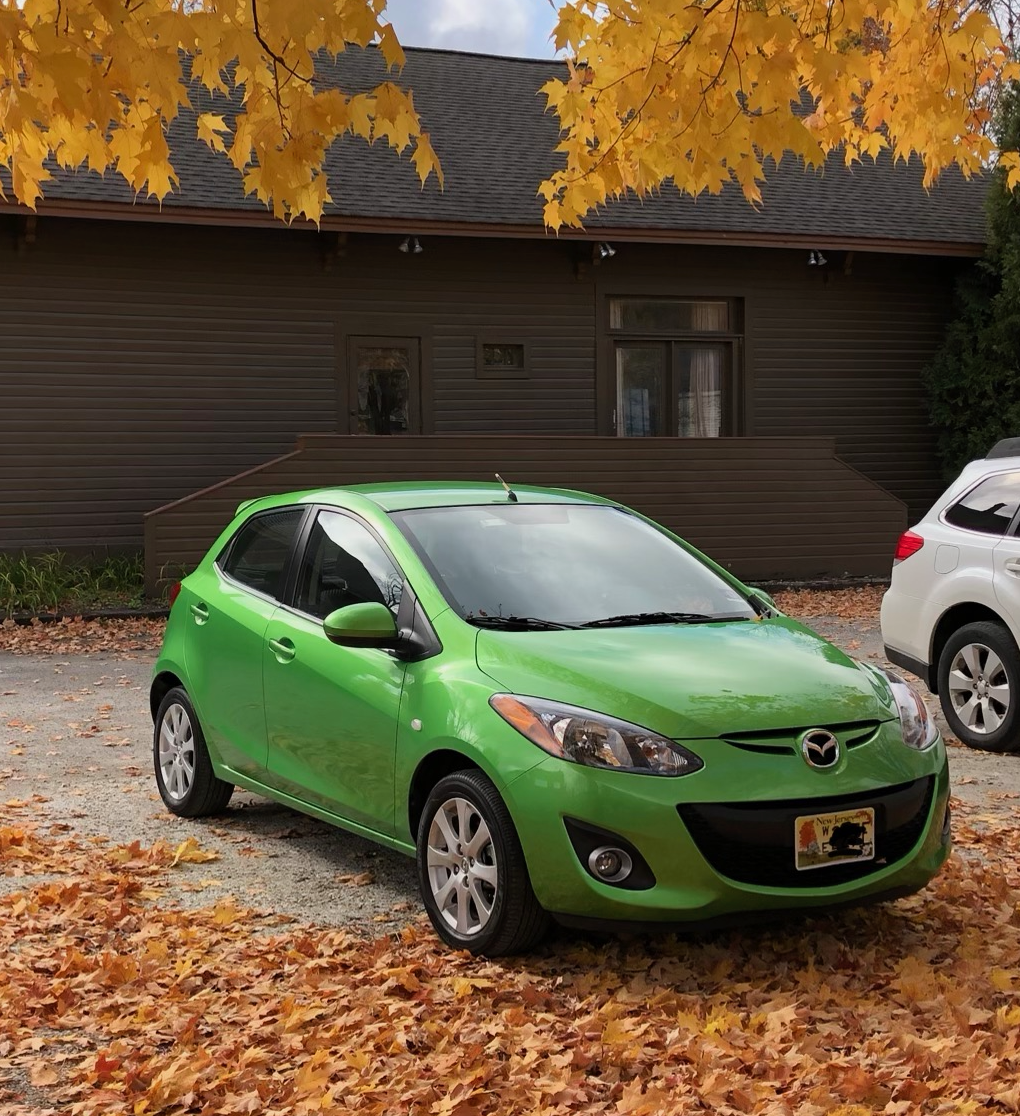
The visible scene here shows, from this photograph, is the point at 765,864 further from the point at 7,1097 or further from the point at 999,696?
the point at 999,696

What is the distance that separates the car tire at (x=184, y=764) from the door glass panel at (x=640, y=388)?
13.2m

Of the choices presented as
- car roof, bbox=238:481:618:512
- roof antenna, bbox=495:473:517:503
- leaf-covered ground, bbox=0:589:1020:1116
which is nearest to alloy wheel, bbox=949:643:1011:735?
leaf-covered ground, bbox=0:589:1020:1116

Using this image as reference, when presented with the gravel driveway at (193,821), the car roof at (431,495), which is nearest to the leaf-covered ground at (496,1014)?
the gravel driveway at (193,821)

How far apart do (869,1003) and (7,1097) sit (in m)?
2.60

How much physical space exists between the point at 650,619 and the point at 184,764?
2.70 meters

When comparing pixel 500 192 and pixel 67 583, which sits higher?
pixel 500 192

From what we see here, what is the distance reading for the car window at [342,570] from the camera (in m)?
5.97

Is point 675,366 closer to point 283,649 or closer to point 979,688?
point 979,688

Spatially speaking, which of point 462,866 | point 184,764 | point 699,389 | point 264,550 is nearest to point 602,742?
point 462,866

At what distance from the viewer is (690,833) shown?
15.5ft

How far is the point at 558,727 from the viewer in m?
4.89

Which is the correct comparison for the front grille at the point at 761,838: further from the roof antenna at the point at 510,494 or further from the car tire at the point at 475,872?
the roof antenna at the point at 510,494

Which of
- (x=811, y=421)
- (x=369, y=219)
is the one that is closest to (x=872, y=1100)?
(x=369, y=219)

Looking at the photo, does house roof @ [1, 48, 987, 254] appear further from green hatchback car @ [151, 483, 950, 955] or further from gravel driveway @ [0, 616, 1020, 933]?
green hatchback car @ [151, 483, 950, 955]
